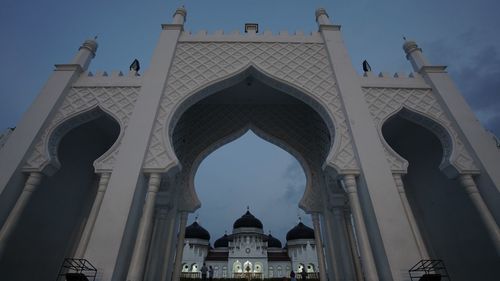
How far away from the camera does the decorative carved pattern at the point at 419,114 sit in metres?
5.54

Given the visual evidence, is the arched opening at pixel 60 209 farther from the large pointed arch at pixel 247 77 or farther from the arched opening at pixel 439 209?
the arched opening at pixel 439 209

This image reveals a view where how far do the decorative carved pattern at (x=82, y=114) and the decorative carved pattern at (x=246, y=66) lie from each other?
0.72 metres

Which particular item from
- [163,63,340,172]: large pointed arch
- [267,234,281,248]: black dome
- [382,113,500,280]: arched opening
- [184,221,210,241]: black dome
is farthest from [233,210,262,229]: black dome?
[163,63,340,172]: large pointed arch

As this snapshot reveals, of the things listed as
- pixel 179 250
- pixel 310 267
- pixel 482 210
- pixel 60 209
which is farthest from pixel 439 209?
pixel 310 267

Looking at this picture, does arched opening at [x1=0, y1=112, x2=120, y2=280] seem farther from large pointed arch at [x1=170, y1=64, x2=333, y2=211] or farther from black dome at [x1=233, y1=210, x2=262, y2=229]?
black dome at [x1=233, y1=210, x2=262, y2=229]

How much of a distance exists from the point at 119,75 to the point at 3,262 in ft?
14.9

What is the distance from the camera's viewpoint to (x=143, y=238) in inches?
189

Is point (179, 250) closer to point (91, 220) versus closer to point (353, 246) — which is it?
point (91, 220)

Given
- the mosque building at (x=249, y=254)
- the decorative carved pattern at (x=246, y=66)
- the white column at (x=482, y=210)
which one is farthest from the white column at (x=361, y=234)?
the mosque building at (x=249, y=254)

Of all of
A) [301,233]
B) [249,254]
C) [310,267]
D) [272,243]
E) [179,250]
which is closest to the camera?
[179,250]

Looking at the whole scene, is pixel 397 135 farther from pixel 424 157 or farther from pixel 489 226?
pixel 489 226

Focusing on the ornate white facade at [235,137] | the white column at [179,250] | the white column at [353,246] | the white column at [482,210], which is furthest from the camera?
the white column at [179,250]

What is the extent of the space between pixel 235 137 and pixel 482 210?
617cm

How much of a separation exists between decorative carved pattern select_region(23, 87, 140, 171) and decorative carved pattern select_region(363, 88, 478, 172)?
530 centimetres
